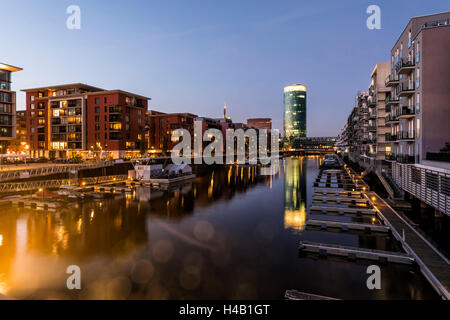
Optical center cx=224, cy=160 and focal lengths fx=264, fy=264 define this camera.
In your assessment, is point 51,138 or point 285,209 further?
point 51,138

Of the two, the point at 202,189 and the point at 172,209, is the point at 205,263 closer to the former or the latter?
the point at 172,209

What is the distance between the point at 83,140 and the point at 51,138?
43.9 feet

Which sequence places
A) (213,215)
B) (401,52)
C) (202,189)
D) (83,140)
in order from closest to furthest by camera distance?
1. (213,215)
2. (401,52)
3. (202,189)
4. (83,140)

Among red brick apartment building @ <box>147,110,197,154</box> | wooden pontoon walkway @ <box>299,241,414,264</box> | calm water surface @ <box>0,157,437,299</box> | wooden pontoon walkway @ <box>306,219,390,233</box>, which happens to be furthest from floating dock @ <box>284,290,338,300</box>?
red brick apartment building @ <box>147,110,197,154</box>

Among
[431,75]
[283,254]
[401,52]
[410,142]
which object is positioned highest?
[401,52]

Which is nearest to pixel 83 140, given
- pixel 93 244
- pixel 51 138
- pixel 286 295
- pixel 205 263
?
pixel 51 138

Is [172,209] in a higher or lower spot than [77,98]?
lower

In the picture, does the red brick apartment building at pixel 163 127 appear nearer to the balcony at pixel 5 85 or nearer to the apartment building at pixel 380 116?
the balcony at pixel 5 85

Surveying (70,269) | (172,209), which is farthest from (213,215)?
(70,269)

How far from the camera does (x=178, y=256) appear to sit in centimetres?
1781

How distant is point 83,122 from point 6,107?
3121cm

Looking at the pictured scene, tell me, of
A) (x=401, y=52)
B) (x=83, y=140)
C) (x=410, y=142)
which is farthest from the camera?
(x=83, y=140)

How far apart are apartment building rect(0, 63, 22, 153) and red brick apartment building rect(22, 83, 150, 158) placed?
2501 cm

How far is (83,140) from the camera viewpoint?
91188 mm
